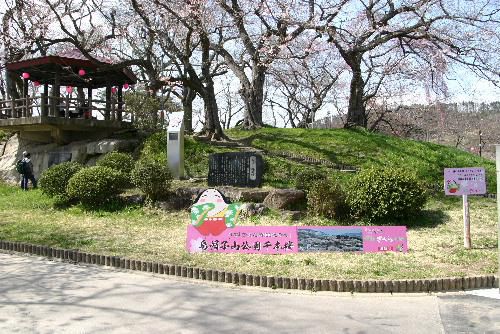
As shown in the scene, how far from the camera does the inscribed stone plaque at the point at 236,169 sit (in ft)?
39.9

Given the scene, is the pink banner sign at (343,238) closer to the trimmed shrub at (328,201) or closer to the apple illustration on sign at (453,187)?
the apple illustration on sign at (453,187)

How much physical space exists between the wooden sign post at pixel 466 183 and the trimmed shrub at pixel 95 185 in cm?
819

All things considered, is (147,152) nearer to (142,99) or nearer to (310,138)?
(142,99)

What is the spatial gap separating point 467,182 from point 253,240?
378cm

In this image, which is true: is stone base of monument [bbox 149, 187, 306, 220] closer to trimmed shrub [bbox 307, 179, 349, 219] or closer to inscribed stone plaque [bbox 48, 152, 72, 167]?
trimmed shrub [bbox 307, 179, 349, 219]

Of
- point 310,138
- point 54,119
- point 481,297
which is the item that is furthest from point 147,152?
point 481,297

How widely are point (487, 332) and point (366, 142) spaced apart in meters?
12.0

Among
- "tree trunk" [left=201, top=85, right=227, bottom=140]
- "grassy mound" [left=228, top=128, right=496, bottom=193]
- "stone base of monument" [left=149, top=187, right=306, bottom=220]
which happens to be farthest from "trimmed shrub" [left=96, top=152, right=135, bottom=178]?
"grassy mound" [left=228, top=128, right=496, bottom=193]

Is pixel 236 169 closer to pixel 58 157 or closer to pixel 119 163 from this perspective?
pixel 119 163

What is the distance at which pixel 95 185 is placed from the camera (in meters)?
12.0

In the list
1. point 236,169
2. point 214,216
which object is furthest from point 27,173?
point 214,216

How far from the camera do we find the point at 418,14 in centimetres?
1570

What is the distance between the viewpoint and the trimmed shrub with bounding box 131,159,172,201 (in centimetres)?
1186

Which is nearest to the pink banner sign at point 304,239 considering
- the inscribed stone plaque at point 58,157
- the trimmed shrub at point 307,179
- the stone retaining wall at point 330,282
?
the stone retaining wall at point 330,282
